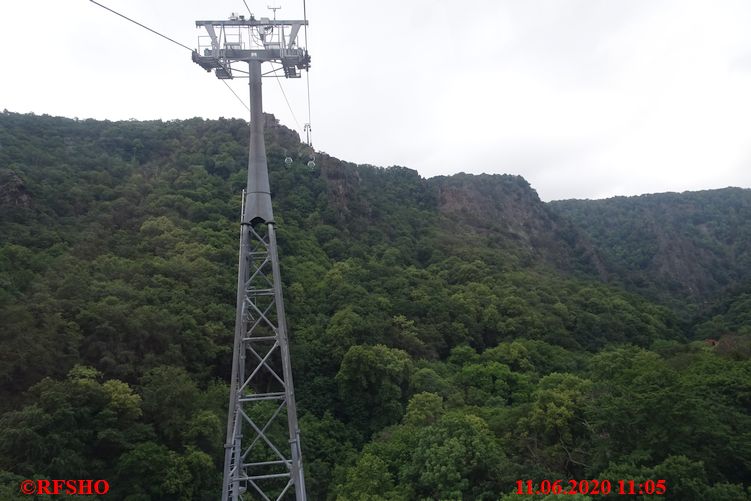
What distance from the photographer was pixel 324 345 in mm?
29562

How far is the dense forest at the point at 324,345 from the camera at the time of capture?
15844mm

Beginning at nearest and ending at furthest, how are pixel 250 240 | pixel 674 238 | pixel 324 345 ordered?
1. pixel 250 240
2. pixel 324 345
3. pixel 674 238

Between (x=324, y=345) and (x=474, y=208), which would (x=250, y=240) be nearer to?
(x=324, y=345)

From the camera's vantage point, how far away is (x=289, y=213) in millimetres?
47219

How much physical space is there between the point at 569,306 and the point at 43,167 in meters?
39.8

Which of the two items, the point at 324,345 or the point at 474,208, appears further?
the point at 474,208

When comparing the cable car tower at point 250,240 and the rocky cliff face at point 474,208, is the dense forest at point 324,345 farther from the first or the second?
the cable car tower at point 250,240

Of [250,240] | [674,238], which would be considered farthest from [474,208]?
[250,240]

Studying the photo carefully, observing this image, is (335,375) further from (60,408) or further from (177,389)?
(60,408)

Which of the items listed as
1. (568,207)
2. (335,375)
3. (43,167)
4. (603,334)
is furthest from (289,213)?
(568,207)

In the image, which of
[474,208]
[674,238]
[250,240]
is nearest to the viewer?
[250,240]

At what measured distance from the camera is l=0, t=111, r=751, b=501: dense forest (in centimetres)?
1584

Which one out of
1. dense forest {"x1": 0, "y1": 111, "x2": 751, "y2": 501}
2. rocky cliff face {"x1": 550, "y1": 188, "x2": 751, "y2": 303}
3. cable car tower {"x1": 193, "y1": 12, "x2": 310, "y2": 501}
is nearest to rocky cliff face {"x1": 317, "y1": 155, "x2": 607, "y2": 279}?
dense forest {"x1": 0, "y1": 111, "x2": 751, "y2": 501}

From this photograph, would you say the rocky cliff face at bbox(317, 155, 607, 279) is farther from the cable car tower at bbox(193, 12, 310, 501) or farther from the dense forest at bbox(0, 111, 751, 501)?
the cable car tower at bbox(193, 12, 310, 501)
